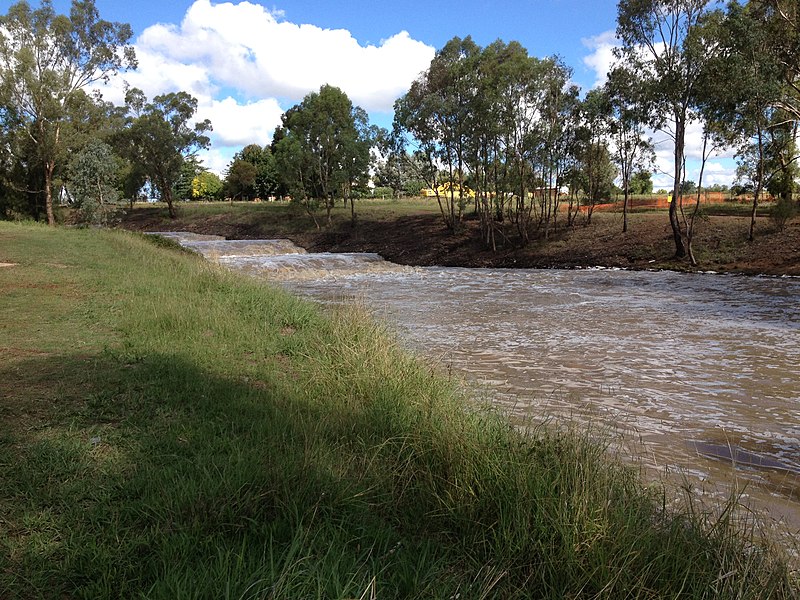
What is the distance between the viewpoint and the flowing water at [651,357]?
5.80 m

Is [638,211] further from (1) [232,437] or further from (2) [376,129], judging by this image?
(1) [232,437]

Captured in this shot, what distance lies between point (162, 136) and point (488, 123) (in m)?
39.4

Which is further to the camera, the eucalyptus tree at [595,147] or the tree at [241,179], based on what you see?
the tree at [241,179]

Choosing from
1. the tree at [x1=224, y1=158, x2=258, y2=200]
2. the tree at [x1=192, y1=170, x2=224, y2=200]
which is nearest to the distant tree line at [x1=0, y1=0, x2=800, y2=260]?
the tree at [x1=224, y1=158, x2=258, y2=200]

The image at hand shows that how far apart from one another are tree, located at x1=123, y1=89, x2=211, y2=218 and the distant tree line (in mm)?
136

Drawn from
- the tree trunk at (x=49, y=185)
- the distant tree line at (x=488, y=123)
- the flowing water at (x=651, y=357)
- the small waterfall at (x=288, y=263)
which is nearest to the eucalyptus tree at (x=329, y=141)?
the distant tree line at (x=488, y=123)

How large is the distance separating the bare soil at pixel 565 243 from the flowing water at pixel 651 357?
3268mm

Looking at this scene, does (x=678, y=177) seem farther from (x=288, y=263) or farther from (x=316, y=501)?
(x=316, y=501)

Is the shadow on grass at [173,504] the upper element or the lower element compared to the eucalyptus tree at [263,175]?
lower

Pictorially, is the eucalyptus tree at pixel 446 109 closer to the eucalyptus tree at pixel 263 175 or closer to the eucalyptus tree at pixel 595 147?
the eucalyptus tree at pixel 595 147

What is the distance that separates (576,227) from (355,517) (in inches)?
1362

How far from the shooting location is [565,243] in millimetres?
32750

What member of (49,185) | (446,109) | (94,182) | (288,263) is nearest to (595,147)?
(446,109)

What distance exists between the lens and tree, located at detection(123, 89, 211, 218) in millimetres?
55406
